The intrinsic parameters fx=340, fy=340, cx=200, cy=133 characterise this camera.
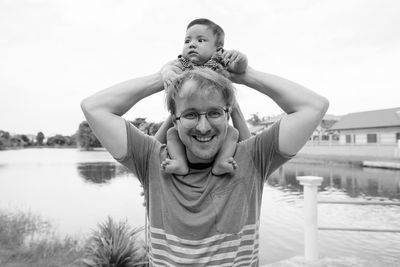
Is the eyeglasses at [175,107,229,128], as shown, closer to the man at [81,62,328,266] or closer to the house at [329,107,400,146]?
the man at [81,62,328,266]

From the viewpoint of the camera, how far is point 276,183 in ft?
59.1

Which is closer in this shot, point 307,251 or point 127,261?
point 307,251

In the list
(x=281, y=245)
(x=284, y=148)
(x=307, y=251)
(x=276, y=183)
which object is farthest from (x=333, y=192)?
(x=284, y=148)

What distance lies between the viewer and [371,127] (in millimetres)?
28297

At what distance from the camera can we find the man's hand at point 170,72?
4.22 feet

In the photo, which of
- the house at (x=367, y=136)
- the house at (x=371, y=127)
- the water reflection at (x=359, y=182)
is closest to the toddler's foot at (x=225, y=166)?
the water reflection at (x=359, y=182)

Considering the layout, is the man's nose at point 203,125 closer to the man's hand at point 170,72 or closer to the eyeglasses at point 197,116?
the eyeglasses at point 197,116

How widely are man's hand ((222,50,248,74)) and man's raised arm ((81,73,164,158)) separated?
275 mm

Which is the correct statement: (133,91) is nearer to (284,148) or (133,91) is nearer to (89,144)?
(284,148)

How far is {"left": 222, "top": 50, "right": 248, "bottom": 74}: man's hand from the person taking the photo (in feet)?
4.25

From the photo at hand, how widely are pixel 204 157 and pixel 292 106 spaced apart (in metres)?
0.39

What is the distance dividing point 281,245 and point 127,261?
3.79 metres

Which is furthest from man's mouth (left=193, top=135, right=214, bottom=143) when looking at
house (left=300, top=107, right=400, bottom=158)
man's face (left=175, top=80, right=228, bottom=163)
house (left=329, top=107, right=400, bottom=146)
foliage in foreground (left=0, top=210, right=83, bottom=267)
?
house (left=329, top=107, right=400, bottom=146)

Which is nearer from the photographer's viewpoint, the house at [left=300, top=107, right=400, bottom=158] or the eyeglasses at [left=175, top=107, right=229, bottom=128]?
the eyeglasses at [left=175, top=107, right=229, bottom=128]
